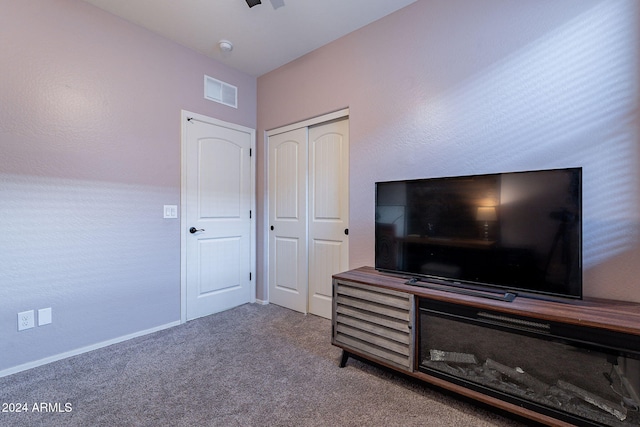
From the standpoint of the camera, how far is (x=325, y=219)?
2975 millimetres

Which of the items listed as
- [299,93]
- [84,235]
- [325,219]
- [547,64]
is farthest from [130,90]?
[547,64]

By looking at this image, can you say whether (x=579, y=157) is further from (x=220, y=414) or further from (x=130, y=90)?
(x=130, y=90)

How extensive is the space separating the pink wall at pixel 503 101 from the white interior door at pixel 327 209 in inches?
7.0

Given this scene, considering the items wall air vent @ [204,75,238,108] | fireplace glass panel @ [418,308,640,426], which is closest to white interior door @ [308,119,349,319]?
wall air vent @ [204,75,238,108]

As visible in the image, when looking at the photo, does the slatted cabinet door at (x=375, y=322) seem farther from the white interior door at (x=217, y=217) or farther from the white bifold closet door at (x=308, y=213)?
the white interior door at (x=217, y=217)

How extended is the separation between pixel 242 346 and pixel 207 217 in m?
1.40

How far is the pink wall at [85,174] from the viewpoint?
1998mm

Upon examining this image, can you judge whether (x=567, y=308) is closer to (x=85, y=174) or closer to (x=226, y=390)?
(x=226, y=390)

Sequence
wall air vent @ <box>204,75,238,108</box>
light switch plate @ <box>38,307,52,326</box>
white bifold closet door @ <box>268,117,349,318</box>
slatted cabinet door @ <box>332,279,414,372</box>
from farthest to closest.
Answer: wall air vent @ <box>204,75,238,108</box> → white bifold closet door @ <box>268,117,349,318</box> → light switch plate @ <box>38,307,52,326</box> → slatted cabinet door @ <box>332,279,414,372</box>

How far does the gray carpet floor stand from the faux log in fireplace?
0.17 meters

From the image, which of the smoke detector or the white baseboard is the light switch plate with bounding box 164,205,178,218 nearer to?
the white baseboard

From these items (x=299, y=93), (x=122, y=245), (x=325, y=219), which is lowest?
(x=122, y=245)

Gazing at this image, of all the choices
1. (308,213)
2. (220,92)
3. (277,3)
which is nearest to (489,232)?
(308,213)

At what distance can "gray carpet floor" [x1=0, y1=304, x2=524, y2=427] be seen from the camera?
155 centimetres
